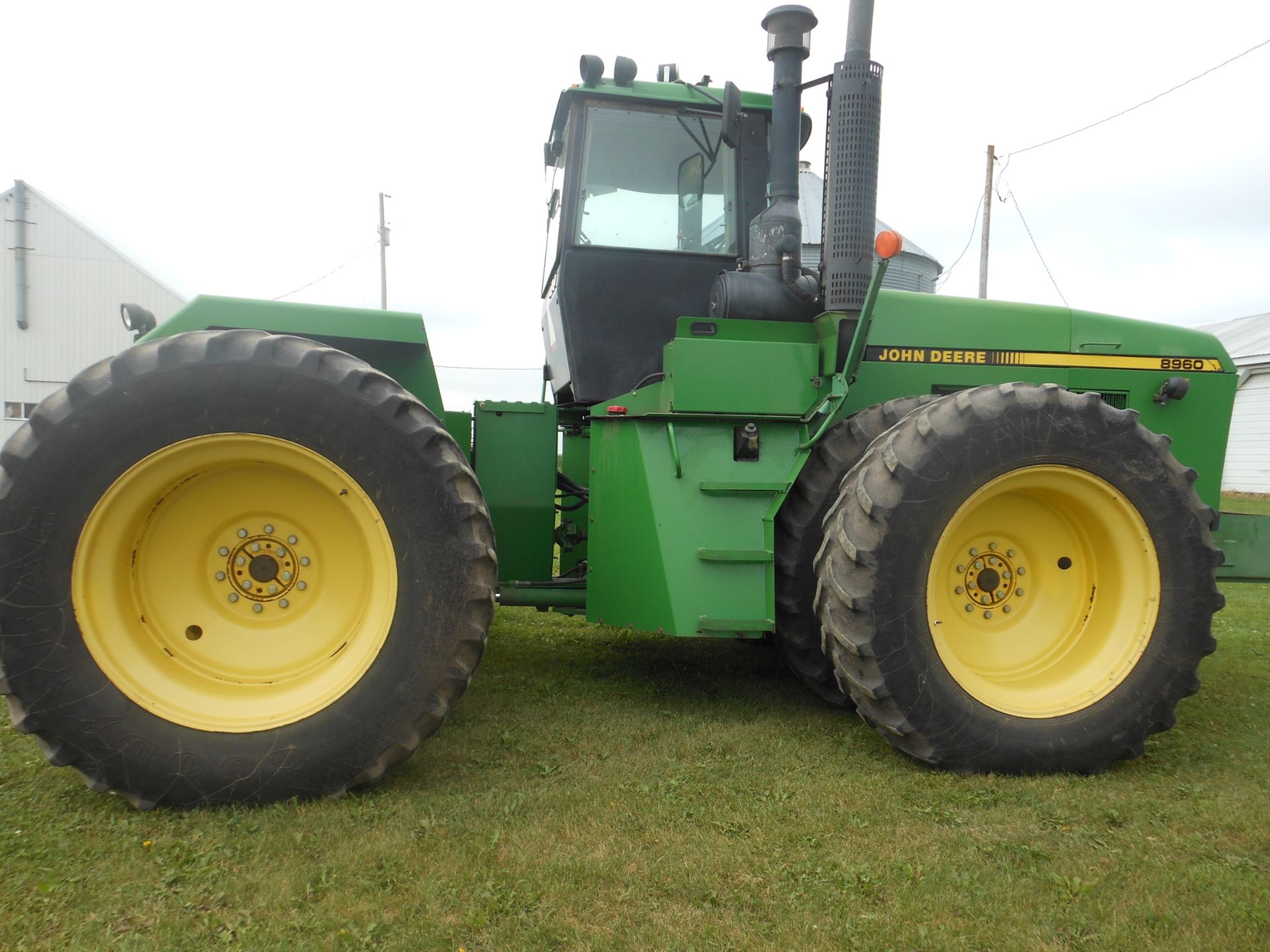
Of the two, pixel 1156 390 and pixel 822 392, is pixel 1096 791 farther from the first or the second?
pixel 1156 390

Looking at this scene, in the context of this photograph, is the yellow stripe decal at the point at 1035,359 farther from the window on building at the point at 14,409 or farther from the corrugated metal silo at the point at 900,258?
the window on building at the point at 14,409

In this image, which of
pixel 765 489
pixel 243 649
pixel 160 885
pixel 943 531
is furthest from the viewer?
pixel 765 489

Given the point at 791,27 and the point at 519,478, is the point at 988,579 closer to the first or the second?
the point at 519,478

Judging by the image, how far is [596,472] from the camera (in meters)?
3.96

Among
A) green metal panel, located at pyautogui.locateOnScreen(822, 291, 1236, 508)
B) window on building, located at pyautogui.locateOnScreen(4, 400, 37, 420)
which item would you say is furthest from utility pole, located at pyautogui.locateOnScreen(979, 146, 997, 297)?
window on building, located at pyautogui.locateOnScreen(4, 400, 37, 420)

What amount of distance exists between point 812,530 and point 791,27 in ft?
7.11

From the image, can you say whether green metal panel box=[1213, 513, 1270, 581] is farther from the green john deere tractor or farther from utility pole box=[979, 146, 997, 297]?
utility pole box=[979, 146, 997, 297]

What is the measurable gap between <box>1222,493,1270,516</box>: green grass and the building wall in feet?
1.58

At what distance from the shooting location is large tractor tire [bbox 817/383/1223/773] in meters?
3.07

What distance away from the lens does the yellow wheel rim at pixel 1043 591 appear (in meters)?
3.25

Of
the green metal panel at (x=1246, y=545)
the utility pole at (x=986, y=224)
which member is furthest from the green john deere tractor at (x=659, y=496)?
the utility pole at (x=986, y=224)

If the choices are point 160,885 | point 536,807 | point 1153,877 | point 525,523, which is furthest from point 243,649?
point 1153,877

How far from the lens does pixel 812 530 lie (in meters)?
3.65

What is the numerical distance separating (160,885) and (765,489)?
7.89 feet
